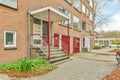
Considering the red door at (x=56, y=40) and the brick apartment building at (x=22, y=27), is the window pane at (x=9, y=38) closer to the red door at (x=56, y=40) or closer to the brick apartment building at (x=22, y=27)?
the brick apartment building at (x=22, y=27)

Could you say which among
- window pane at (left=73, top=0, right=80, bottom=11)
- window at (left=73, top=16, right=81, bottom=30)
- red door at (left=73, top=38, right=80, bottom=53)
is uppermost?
window pane at (left=73, top=0, right=80, bottom=11)

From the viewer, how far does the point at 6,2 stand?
39.0ft

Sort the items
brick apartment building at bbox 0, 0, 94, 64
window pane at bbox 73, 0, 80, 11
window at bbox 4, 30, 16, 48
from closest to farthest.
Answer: brick apartment building at bbox 0, 0, 94, 64
window at bbox 4, 30, 16, 48
window pane at bbox 73, 0, 80, 11

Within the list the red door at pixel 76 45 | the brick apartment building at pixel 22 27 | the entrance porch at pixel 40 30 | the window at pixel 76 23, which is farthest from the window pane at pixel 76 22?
the entrance porch at pixel 40 30

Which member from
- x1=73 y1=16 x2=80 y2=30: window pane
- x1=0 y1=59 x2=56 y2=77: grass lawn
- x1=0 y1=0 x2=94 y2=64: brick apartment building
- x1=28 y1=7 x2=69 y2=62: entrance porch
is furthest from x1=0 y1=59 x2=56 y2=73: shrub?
x1=73 y1=16 x2=80 y2=30: window pane

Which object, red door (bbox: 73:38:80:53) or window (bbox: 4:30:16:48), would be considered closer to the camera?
window (bbox: 4:30:16:48)

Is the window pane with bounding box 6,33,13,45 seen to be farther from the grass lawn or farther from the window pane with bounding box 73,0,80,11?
the window pane with bounding box 73,0,80,11

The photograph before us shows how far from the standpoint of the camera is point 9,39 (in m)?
12.2

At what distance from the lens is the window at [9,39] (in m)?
11.8

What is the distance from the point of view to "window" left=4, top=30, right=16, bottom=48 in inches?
466

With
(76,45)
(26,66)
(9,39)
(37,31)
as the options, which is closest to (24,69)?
(26,66)

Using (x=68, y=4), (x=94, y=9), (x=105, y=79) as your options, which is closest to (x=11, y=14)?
(x=105, y=79)

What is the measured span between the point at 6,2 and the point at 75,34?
17.9 m

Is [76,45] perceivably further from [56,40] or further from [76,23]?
[56,40]
